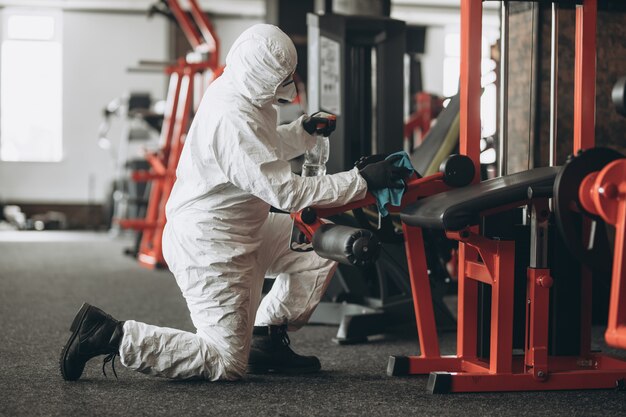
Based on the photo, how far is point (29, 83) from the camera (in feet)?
41.9

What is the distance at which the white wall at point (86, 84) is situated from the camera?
12891mm

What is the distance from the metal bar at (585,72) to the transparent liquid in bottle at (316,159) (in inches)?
36.8

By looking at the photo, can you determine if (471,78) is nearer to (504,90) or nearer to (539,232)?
(504,90)

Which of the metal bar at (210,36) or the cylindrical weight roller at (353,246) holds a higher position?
the metal bar at (210,36)

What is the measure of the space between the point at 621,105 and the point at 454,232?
0.61 meters

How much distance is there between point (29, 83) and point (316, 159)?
10.5 m

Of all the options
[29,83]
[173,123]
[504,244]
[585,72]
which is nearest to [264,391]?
[504,244]

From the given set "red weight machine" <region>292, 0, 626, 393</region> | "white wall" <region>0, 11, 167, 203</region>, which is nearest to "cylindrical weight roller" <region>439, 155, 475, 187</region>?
"red weight machine" <region>292, 0, 626, 393</region>

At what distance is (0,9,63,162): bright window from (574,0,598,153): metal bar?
11.1 meters

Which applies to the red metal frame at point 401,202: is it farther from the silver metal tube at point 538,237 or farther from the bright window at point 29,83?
the bright window at point 29,83

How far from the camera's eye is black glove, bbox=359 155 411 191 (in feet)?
8.59

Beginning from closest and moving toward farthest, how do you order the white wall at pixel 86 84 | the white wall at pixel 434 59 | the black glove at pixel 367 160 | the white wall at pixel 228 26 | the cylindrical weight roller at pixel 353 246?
the cylindrical weight roller at pixel 353 246 < the black glove at pixel 367 160 < the white wall at pixel 86 84 < the white wall at pixel 228 26 < the white wall at pixel 434 59

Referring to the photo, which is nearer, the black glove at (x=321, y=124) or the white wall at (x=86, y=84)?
the black glove at (x=321, y=124)

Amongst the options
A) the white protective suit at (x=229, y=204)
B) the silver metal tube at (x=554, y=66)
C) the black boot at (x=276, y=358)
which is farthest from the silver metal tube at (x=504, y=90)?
the black boot at (x=276, y=358)
